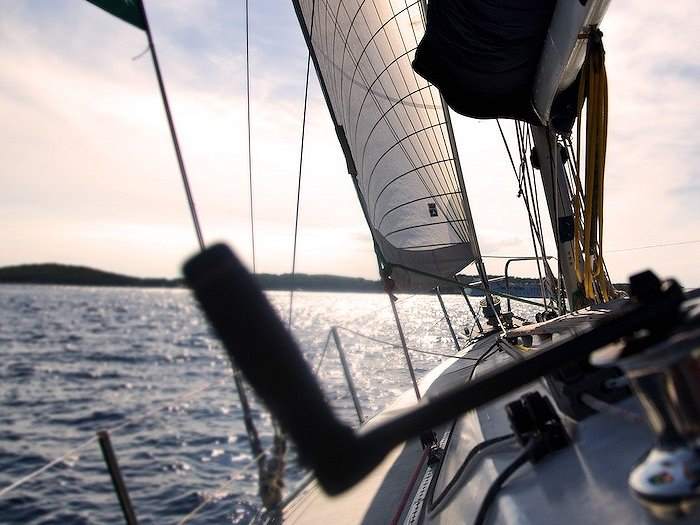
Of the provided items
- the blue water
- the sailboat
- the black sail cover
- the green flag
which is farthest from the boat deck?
the black sail cover

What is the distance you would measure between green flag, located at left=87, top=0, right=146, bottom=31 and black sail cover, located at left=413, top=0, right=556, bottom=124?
1537 mm

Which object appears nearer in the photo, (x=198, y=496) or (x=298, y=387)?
(x=298, y=387)

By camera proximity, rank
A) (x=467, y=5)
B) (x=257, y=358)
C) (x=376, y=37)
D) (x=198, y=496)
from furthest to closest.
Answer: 1. (x=198, y=496)
2. (x=376, y=37)
3. (x=467, y=5)
4. (x=257, y=358)

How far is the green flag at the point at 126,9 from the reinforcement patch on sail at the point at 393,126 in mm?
2697

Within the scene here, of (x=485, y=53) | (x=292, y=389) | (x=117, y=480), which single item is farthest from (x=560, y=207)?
(x=292, y=389)

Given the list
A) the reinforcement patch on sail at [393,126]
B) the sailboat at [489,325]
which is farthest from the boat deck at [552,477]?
the reinforcement patch on sail at [393,126]

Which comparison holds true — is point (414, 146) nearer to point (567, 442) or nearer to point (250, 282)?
point (567, 442)

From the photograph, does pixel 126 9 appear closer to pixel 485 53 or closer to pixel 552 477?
pixel 485 53

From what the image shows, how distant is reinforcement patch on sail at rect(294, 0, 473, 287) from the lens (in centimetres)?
468

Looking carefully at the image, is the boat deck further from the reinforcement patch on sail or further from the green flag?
the reinforcement patch on sail

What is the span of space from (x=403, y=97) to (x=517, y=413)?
3866 millimetres

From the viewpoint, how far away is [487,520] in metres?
1.29

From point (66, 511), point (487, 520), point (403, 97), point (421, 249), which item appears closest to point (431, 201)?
point (421, 249)

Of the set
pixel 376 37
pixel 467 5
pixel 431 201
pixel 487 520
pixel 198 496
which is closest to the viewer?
pixel 487 520
